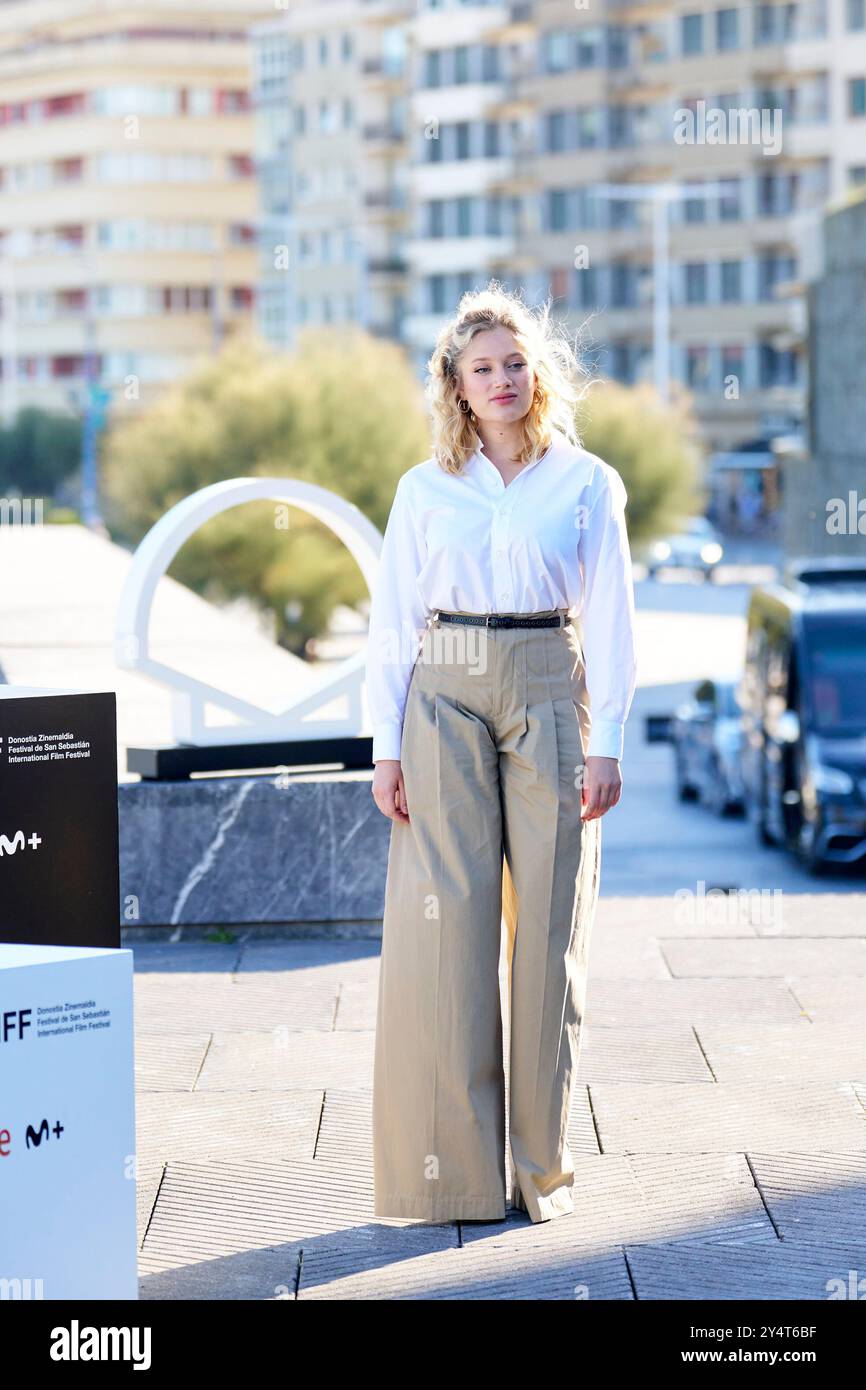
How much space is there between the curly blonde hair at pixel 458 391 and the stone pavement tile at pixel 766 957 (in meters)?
2.92

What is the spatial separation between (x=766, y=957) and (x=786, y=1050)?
1.40m

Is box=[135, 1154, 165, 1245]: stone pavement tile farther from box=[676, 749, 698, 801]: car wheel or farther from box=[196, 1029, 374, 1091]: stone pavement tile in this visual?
box=[676, 749, 698, 801]: car wheel

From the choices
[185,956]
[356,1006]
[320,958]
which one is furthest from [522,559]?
[185,956]

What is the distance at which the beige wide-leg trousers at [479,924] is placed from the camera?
15.6ft

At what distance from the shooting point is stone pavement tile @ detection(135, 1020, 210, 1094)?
5.96 m

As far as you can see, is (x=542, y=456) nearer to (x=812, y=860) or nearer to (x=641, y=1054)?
(x=641, y=1054)

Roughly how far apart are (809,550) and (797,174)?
53.1 m

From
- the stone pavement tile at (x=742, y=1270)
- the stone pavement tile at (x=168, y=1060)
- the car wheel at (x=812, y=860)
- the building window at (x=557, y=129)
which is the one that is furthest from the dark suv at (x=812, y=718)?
the building window at (x=557, y=129)

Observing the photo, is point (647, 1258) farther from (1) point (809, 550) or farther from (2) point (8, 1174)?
(1) point (809, 550)

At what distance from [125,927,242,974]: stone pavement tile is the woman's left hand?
2.78 metres

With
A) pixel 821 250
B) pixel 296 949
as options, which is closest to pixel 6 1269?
pixel 296 949

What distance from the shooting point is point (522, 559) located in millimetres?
4754

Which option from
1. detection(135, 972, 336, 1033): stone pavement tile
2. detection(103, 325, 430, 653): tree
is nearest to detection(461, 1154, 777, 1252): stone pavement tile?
detection(135, 972, 336, 1033): stone pavement tile

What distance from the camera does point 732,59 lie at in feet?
268
